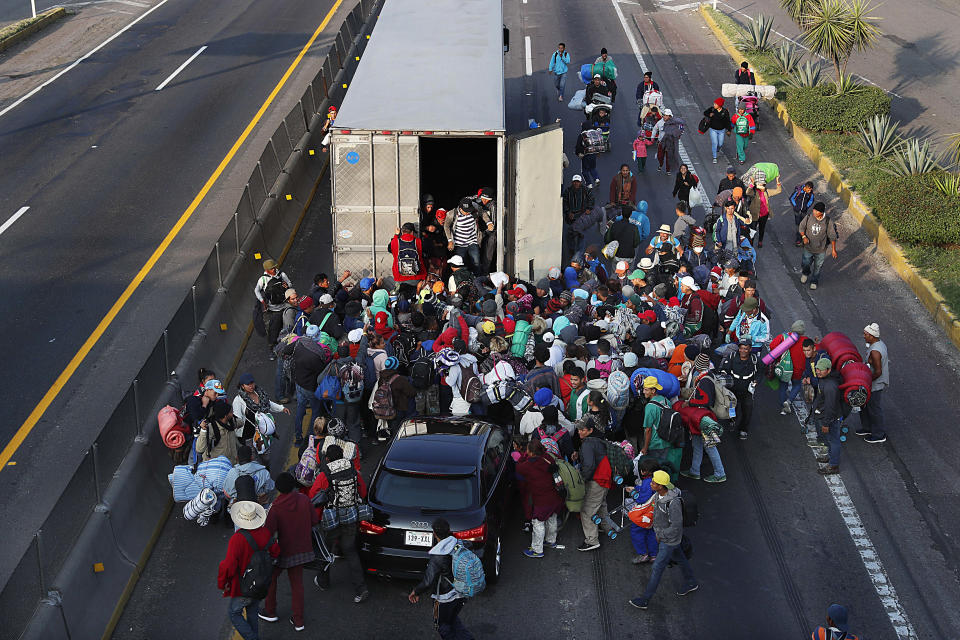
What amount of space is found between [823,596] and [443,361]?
17.2 ft

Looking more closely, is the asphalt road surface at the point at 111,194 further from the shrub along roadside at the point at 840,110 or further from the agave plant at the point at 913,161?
the agave plant at the point at 913,161

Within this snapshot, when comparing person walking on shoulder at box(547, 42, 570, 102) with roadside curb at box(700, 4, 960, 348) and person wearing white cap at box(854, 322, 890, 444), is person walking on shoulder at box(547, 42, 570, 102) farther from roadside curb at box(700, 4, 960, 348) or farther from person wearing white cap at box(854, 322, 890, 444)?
person wearing white cap at box(854, 322, 890, 444)

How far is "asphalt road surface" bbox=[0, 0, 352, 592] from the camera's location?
14102 millimetres

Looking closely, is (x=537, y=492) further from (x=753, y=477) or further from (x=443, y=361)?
(x=753, y=477)

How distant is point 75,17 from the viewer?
3447 cm

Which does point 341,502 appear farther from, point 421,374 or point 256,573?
point 421,374

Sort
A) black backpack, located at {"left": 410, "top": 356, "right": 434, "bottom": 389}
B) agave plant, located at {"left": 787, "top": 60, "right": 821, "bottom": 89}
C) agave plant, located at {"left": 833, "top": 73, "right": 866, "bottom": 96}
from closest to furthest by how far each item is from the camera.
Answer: black backpack, located at {"left": 410, "top": 356, "right": 434, "bottom": 389} < agave plant, located at {"left": 833, "top": 73, "right": 866, "bottom": 96} < agave plant, located at {"left": 787, "top": 60, "right": 821, "bottom": 89}

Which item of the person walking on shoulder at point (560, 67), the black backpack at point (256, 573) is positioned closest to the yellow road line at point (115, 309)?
the black backpack at point (256, 573)

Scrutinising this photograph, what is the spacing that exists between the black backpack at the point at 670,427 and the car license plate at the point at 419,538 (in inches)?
127

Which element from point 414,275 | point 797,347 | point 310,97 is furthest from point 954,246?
point 310,97

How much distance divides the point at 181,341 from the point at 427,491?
4.86 m

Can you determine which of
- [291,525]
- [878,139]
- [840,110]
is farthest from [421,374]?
[840,110]

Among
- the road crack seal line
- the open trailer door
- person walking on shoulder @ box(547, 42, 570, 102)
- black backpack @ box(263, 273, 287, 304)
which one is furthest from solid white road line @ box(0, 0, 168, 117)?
the road crack seal line

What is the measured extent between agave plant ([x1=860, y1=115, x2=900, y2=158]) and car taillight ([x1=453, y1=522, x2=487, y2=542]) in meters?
15.8
